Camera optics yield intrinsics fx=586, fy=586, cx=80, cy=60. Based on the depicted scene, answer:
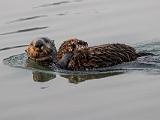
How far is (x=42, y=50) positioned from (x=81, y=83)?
153 centimetres

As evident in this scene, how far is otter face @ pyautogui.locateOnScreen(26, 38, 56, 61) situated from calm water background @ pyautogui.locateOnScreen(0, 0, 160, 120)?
1.16ft

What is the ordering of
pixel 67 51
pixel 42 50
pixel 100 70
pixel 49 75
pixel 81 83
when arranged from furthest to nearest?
1. pixel 42 50
2. pixel 67 51
3. pixel 49 75
4. pixel 100 70
5. pixel 81 83

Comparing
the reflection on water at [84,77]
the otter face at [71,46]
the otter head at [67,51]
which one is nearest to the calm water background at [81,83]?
the reflection on water at [84,77]

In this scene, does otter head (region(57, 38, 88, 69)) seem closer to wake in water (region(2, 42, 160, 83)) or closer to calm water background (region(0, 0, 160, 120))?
wake in water (region(2, 42, 160, 83))

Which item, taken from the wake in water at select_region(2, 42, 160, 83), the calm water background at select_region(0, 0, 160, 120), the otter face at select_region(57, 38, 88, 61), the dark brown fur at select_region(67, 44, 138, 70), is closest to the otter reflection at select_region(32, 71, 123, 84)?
the wake in water at select_region(2, 42, 160, 83)

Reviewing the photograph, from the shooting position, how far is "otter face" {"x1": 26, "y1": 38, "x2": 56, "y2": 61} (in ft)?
33.0

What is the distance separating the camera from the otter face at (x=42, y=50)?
10.1 metres

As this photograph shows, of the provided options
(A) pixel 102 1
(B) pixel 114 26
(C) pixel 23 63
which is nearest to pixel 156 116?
(C) pixel 23 63

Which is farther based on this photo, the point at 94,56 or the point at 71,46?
the point at 71,46

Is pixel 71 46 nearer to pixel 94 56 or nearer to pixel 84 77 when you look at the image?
pixel 94 56

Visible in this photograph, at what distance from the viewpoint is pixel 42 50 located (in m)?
10.2

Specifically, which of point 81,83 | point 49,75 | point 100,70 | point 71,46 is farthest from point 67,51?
point 81,83

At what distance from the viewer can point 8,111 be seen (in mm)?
7828

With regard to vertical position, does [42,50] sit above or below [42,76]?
above
